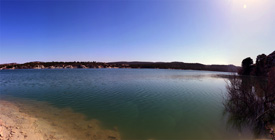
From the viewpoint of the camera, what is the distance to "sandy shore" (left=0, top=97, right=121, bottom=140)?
5.91m

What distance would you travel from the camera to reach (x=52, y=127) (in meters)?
6.94

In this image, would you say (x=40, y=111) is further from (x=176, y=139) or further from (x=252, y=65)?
(x=252, y=65)

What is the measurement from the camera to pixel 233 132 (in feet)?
22.5

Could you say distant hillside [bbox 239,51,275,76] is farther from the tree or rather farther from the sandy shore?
the sandy shore

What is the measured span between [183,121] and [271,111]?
614 cm

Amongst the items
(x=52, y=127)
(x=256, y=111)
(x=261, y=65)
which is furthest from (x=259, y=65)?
(x=52, y=127)

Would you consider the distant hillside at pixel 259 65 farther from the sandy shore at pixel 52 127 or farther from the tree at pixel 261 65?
the sandy shore at pixel 52 127

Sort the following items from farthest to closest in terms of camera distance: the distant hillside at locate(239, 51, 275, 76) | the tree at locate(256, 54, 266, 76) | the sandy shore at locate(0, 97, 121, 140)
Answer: the tree at locate(256, 54, 266, 76), the distant hillside at locate(239, 51, 275, 76), the sandy shore at locate(0, 97, 121, 140)

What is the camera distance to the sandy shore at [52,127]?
5.91 meters

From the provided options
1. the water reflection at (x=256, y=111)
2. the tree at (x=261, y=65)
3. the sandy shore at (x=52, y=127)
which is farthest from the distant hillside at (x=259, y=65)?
the sandy shore at (x=52, y=127)

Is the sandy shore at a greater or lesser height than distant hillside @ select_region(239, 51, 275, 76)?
lesser

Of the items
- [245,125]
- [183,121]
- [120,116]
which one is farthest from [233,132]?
Result: [120,116]

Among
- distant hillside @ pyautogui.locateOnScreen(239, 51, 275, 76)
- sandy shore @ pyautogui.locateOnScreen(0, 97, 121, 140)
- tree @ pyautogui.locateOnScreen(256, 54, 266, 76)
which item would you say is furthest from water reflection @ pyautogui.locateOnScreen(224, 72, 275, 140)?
tree @ pyautogui.locateOnScreen(256, 54, 266, 76)

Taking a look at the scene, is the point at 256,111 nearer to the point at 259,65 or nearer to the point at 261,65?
the point at 261,65
